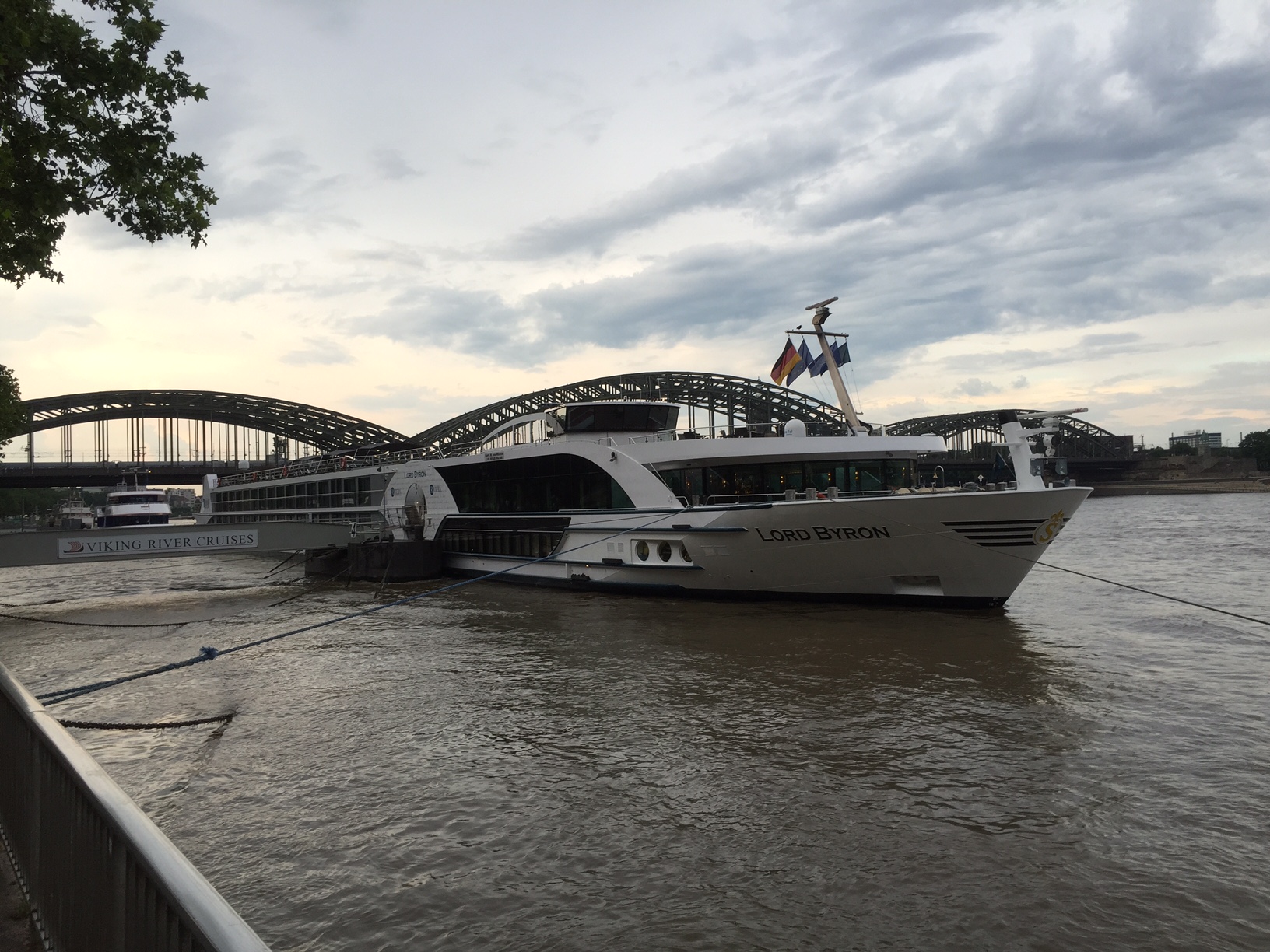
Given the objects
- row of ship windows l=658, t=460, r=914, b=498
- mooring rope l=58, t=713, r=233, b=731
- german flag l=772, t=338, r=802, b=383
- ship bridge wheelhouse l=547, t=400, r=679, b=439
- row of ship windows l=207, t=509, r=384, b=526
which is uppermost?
german flag l=772, t=338, r=802, b=383

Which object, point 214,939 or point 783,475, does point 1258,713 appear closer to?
point 783,475

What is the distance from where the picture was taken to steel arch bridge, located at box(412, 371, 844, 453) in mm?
130625

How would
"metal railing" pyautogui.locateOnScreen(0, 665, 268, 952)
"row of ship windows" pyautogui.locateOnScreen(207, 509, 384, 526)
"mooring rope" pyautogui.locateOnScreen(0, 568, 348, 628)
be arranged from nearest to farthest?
"metal railing" pyautogui.locateOnScreen(0, 665, 268, 952) < "mooring rope" pyautogui.locateOnScreen(0, 568, 348, 628) < "row of ship windows" pyautogui.locateOnScreen(207, 509, 384, 526)

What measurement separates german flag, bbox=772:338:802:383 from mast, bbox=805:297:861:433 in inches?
33.7

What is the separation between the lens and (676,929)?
587cm

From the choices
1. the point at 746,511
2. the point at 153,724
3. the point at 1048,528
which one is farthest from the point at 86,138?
the point at 1048,528

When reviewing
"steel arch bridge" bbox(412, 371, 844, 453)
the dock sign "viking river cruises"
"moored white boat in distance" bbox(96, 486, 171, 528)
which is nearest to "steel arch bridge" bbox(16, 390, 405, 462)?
"steel arch bridge" bbox(412, 371, 844, 453)

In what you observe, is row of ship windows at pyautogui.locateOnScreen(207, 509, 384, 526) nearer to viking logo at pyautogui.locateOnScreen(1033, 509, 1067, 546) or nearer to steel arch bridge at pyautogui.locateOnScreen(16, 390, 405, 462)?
viking logo at pyautogui.locateOnScreen(1033, 509, 1067, 546)

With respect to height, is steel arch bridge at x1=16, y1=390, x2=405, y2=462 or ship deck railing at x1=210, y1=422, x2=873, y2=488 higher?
steel arch bridge at x1=16, y1=390, x2=405, y2=462

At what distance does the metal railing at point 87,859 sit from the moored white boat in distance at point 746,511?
15.0 metres

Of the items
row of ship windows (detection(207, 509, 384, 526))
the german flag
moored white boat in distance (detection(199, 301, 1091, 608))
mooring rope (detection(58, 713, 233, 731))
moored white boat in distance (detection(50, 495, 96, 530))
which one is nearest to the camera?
mooring rope (detection(58, 713, 233, 731))

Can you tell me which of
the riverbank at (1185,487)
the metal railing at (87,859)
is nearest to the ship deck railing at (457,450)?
the metal railing at (87,859)

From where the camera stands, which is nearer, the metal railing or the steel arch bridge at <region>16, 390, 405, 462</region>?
the metal railing

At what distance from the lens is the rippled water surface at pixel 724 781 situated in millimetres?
6059
